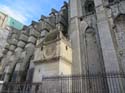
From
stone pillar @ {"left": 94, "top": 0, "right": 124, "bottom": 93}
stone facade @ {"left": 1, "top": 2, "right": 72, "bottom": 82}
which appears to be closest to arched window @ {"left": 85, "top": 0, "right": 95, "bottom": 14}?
stone pillar @ {"left": 94, "top": 0, "right": 124, "bottom": 93}

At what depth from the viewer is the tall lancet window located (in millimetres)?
9969

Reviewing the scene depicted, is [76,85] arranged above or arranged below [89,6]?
below

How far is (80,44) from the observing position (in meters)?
11.5

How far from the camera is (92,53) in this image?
1072 cm

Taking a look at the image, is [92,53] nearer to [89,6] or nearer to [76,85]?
[76,85]

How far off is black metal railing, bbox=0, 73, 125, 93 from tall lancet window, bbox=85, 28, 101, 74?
3.13ft

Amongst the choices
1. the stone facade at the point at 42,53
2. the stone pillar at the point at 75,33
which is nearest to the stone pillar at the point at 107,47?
the stone pillar at the point at 75,33

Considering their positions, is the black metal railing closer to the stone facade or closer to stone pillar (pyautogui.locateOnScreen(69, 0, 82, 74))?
the stone facade

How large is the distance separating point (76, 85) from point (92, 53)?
3431mm

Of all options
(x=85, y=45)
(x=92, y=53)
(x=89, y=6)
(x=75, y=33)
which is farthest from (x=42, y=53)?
(x=89, y=6)

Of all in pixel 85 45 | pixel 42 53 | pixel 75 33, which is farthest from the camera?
pixel 75 33

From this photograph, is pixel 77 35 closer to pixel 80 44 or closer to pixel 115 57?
pixel 80 44

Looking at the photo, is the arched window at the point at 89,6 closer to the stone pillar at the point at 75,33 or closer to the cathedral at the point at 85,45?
the cathedral at the point at 85,45

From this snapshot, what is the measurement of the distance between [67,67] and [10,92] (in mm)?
5558
